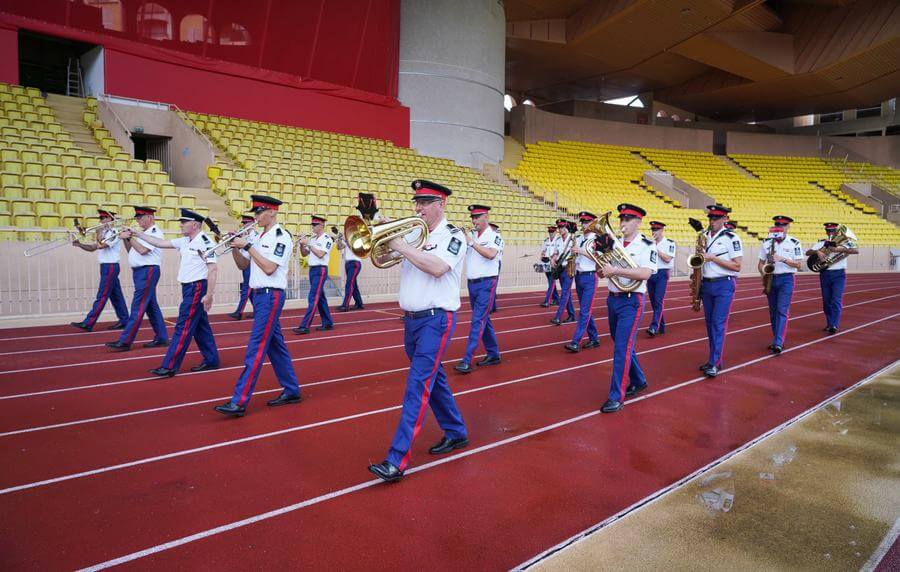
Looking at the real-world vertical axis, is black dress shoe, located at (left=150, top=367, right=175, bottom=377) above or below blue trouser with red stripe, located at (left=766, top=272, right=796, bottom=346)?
below

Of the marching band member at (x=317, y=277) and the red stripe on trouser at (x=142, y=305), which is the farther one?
the marching band member at (x=317, y=277)

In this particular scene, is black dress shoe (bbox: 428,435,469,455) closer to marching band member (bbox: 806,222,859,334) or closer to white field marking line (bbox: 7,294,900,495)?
white field marking line (bbox: 7,294,900,495)

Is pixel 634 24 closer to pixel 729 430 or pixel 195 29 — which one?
pixel 195 29

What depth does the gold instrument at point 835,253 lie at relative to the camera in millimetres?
9828

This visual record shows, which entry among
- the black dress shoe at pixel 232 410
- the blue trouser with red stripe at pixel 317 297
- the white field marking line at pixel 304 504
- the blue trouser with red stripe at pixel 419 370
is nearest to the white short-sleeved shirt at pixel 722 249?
the white field marking line at pixel 304 504

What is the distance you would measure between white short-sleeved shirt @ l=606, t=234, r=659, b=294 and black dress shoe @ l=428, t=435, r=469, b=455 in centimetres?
217

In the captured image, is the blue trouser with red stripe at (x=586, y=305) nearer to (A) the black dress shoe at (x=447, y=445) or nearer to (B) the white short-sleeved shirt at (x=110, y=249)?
(A) the black dress shoe at (x=447, y=445)

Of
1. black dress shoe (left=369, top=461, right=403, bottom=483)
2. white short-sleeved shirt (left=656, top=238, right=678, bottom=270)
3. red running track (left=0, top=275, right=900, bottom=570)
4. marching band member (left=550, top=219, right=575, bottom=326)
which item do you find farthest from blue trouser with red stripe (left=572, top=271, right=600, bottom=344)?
black dress shoe (left=369, top=461, right=403, bottom=483)

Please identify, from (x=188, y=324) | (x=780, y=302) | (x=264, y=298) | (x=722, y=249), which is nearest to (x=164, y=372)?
(x=188, y=324)

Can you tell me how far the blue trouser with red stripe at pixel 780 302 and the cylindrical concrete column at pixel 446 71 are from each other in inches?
673

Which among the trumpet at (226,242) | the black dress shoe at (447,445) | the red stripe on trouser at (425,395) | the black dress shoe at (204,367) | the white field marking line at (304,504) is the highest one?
the trumpet at (226,242)

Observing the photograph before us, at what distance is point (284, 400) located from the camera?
563 centimetres

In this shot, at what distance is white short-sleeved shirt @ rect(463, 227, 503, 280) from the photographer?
745cm

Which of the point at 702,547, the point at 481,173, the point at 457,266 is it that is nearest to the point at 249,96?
the point at 481,173
